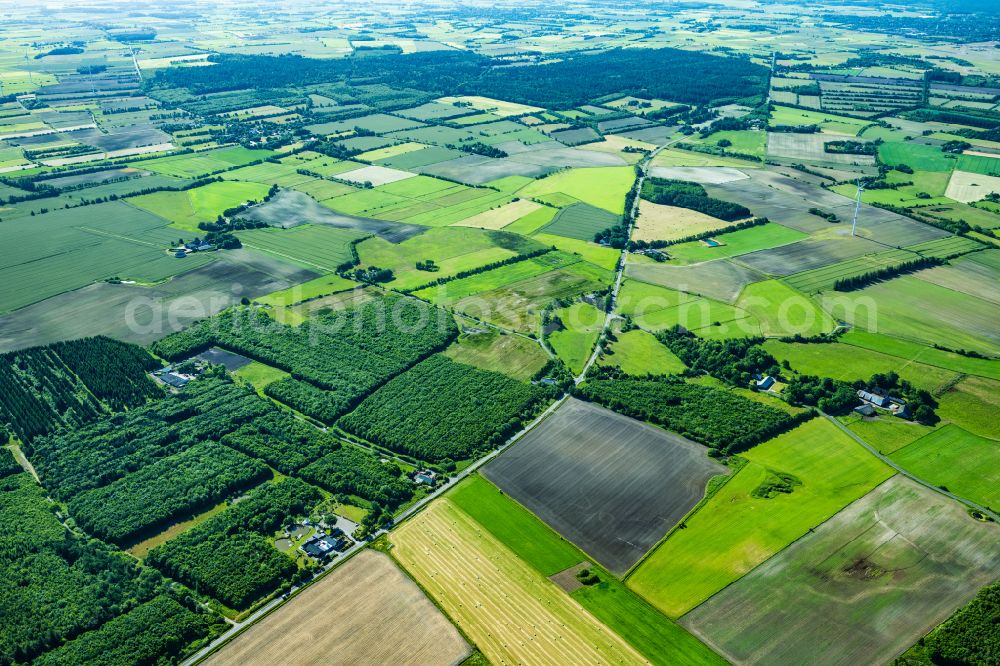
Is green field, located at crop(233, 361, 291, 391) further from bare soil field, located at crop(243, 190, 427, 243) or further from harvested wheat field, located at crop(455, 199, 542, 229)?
harvested wheat field, located at crop(455, 199, 542, 229)

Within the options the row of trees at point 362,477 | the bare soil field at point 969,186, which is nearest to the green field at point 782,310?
the row of trees at point 362,477

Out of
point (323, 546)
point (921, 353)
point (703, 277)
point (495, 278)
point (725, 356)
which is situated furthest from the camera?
point (495, 278)

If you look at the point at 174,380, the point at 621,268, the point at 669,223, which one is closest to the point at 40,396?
the point at 174,380

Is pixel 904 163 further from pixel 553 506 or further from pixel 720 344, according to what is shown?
pixel 553 506

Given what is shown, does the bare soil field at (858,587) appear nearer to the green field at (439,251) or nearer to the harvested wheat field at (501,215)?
the green field at (439,251)

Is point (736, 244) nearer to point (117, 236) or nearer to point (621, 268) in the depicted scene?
point (621, 268)

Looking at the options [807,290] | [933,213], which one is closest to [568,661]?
[807,290]
